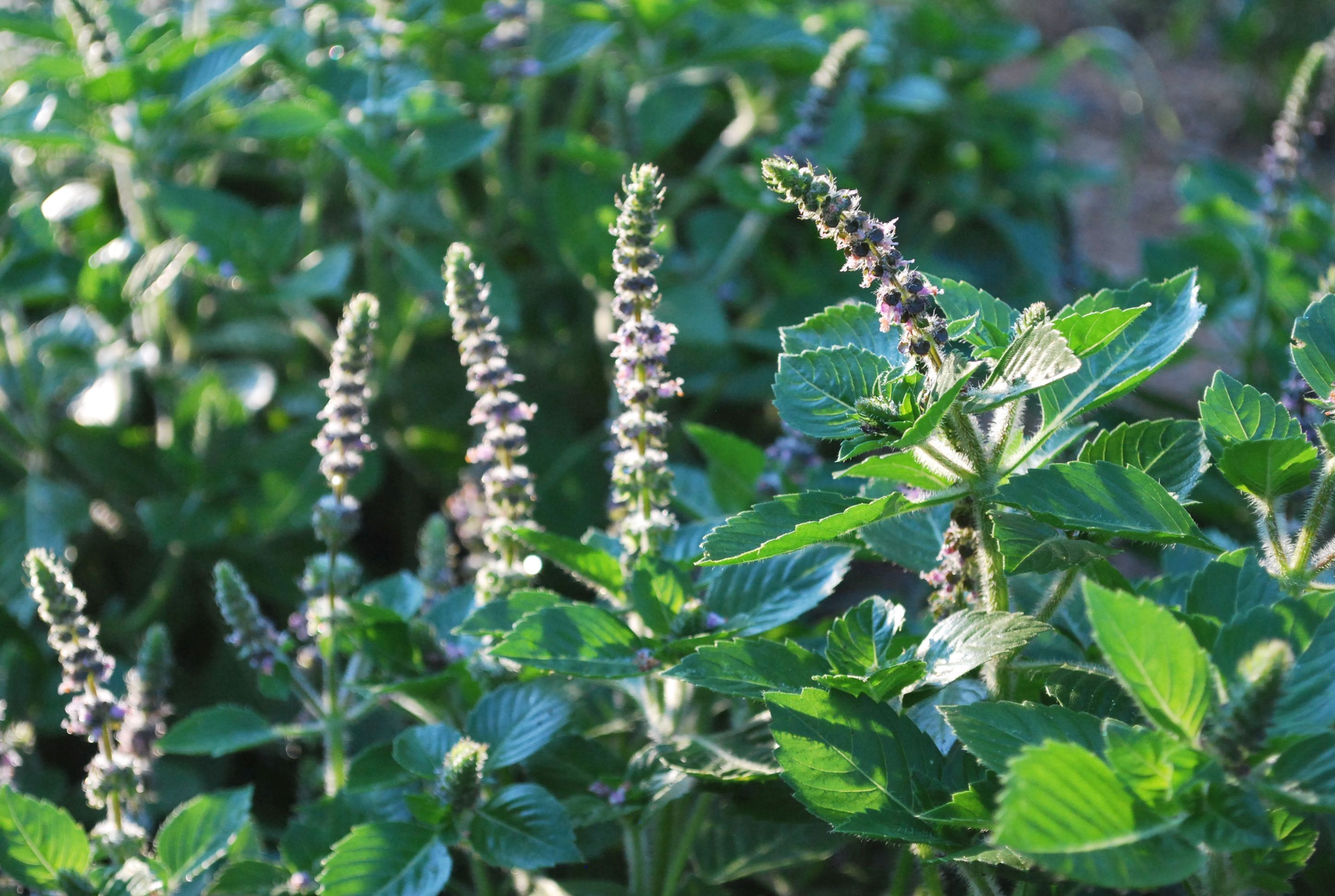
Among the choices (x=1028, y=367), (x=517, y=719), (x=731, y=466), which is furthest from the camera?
(x=731, y=466)

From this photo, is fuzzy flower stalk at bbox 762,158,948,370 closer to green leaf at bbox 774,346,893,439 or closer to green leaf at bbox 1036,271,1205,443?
green leaf at bbox 774,346,893,439

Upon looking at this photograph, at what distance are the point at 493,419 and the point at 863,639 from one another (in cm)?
53

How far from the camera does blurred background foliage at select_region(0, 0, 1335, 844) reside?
2.40 meters

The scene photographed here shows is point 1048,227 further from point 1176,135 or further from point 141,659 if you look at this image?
point 141,659

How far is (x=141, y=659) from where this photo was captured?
1.67m

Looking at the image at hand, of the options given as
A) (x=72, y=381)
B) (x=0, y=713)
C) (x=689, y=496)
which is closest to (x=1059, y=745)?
(x=689, y=496)

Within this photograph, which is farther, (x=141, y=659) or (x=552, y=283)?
(x=552, y=283)

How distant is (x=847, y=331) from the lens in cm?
129

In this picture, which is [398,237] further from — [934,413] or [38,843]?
[934,413]

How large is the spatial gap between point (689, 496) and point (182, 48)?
147 cm

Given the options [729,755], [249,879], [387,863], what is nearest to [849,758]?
[729,755]

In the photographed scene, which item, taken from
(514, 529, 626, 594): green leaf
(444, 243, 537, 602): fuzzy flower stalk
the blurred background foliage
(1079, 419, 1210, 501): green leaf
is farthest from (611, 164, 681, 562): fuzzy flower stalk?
the blurred background foliage

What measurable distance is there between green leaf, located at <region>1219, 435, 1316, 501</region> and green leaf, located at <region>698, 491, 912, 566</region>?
340 mm

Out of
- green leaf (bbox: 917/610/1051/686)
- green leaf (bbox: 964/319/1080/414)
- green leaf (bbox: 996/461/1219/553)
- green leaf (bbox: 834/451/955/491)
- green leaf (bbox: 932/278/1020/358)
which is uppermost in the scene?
green leaf (bbox: 964/319/1080/414)
